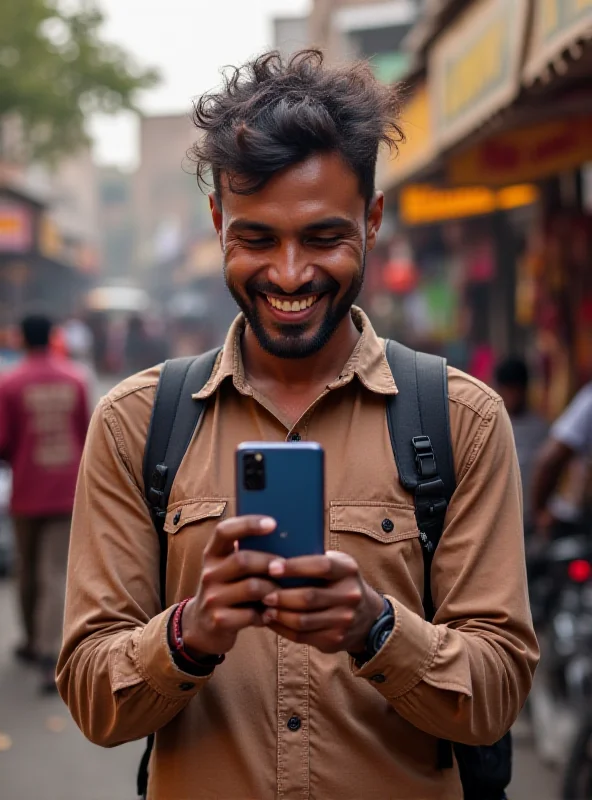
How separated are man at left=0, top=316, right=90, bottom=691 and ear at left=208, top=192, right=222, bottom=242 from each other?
5143mm

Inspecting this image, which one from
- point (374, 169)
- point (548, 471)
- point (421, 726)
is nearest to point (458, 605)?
point (421, 726)

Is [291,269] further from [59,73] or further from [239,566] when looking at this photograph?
[59,73]

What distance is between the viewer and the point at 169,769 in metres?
2.20

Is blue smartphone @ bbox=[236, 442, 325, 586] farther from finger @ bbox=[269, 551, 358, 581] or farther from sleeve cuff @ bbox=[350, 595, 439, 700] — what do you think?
sleeve cuff @ bbox=[350, 595, 439, 700]

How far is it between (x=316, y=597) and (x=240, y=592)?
110mm

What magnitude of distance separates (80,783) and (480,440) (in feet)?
13.6

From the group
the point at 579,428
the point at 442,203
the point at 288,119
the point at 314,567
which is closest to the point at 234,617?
the point at 314,567

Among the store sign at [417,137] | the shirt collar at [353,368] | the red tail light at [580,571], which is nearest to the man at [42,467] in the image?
the store sign at [417,137]

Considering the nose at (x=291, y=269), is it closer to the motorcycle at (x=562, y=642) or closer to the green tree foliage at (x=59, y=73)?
the motorcycle at (x=562, y=642)

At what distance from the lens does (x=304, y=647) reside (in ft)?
7.04

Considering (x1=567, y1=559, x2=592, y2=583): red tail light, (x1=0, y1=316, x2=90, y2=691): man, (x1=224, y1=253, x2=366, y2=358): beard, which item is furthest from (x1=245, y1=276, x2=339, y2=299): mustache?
(x1=0, y1=316, x2=90, y2=691): man

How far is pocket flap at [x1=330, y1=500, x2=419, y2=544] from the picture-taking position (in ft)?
7.07

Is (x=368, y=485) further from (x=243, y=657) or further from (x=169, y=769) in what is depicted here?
(x=169, y=769)

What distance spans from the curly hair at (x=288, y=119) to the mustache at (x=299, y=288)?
0.17 metres
